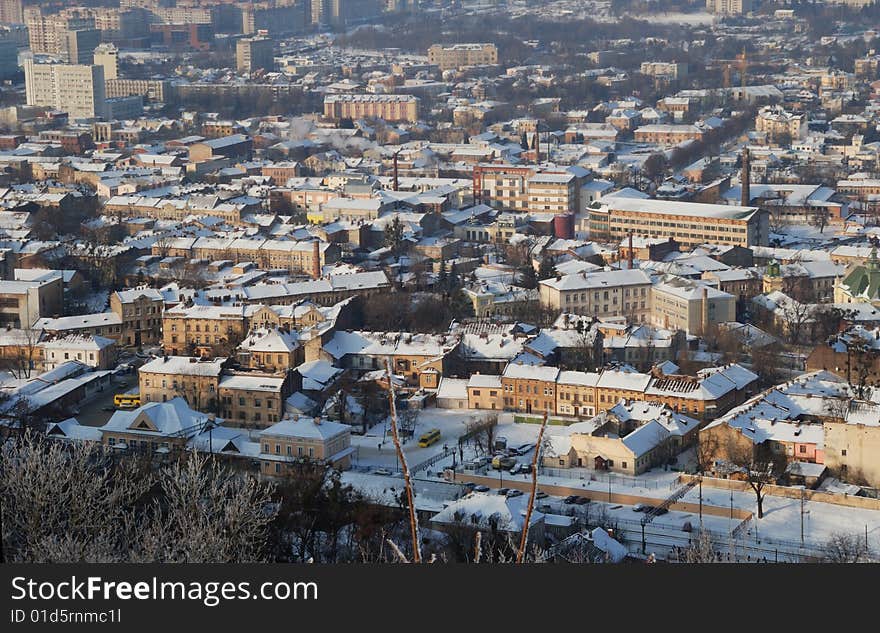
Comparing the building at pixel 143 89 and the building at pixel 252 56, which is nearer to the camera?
the building at pixel 143 89

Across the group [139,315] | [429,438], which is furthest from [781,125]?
[429,438]

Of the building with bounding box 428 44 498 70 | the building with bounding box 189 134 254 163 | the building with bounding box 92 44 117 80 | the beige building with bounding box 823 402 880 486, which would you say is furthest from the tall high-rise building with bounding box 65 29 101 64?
the beige building with bounding box 823 402 880 486

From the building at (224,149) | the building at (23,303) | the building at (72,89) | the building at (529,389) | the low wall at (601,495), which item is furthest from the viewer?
the building at (72,89)

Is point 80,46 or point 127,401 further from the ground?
point 80,46

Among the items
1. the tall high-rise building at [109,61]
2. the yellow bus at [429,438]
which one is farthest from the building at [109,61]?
the yellow bus at [429,438]

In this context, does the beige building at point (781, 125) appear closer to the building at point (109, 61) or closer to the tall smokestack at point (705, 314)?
the tall smokestack at point (705, 314)

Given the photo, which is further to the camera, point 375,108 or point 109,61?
point 109,61

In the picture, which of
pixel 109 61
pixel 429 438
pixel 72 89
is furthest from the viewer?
pixel 109 61

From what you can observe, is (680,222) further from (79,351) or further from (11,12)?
(11,12)
